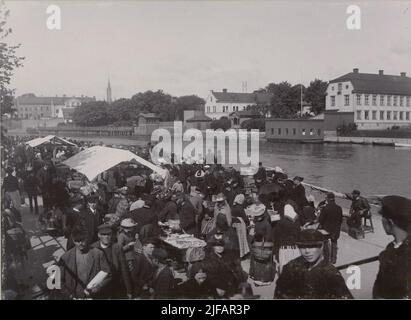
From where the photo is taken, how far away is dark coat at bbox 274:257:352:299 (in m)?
4.24

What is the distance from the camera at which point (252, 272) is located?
6512mm

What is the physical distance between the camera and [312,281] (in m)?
4.32

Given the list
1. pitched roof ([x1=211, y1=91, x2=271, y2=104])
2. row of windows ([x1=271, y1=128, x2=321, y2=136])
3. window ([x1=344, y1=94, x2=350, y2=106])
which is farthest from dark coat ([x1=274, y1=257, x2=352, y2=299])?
pitched roof ([x1=211, y1=91, x2=271, y2=104])

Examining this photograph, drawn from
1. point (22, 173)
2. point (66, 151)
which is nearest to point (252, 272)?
point (22, 173)

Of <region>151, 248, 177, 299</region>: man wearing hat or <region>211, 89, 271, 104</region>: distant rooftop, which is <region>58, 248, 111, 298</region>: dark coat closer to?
<region>151, 248, 177, 299</region>: man wearing hat

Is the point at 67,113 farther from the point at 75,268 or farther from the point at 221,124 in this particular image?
the point at 75,268

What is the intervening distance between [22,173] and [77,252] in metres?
7.11

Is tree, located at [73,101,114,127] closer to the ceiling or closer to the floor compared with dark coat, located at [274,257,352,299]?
closer to the ceiling

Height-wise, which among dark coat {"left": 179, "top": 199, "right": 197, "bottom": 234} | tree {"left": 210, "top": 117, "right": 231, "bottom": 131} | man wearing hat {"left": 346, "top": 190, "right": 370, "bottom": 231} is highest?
tree {"left": 210, "top": 117, "right": 231, "bottom": 131}

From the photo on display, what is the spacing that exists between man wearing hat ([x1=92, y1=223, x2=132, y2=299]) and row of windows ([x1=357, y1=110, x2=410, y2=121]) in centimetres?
5597

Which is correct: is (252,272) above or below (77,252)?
below

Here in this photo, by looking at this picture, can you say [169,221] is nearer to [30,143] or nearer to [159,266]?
[159,266]

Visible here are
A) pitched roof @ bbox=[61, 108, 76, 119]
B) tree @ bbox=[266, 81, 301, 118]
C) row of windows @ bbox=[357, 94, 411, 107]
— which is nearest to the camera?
pitched roof @ bbox=[61, 108, 76, 119]

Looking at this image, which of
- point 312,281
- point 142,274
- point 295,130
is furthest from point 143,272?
point 295,130
